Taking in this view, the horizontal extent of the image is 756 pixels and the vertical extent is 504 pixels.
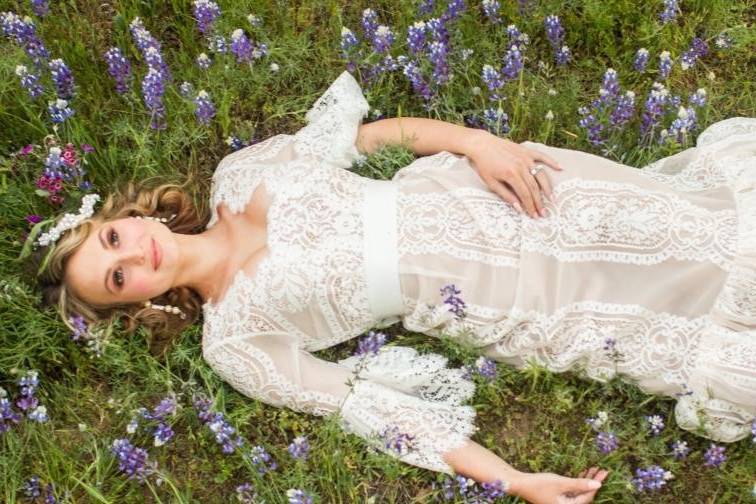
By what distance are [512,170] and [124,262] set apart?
66.7 inches

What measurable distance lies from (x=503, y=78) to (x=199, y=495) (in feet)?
8.41

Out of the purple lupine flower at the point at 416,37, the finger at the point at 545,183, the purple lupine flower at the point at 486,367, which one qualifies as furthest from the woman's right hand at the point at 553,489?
the purple lupine flower at the point at 416,37

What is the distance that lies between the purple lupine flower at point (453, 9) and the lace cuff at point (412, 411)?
181cm

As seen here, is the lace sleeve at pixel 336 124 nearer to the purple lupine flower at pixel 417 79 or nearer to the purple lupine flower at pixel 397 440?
the purple lupine flower at pixel 417 79

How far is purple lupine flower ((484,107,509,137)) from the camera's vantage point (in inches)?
178

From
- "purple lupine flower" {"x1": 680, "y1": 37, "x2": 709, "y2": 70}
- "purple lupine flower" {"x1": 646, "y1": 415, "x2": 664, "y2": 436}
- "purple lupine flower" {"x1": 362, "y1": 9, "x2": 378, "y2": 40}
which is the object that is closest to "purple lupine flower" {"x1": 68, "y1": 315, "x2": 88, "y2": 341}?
"purple lupine flower" {"x1": 362, "y1": 9, "x2": 378, "y2": 40}

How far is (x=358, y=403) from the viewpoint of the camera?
12.8ft

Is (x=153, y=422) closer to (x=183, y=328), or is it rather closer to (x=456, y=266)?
(x=183, y=328)

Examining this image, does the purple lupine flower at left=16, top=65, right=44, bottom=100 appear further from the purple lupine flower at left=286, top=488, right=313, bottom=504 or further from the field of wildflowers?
the purple lupine flower at left=286, top=488, right=313, bottom=504

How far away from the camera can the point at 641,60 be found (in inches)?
182

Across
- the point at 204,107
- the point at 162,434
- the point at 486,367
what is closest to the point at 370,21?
the point at 204,107

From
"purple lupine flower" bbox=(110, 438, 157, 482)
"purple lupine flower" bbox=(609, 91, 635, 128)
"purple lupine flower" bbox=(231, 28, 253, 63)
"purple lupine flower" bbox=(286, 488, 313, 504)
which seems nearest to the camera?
"purple lupine flower" bbox=(286, 488, 313, 504)

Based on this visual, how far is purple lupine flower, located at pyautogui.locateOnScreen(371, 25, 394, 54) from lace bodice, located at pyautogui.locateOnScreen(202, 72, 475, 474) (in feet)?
2.94

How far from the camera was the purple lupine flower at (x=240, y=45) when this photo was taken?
467 centimetres
